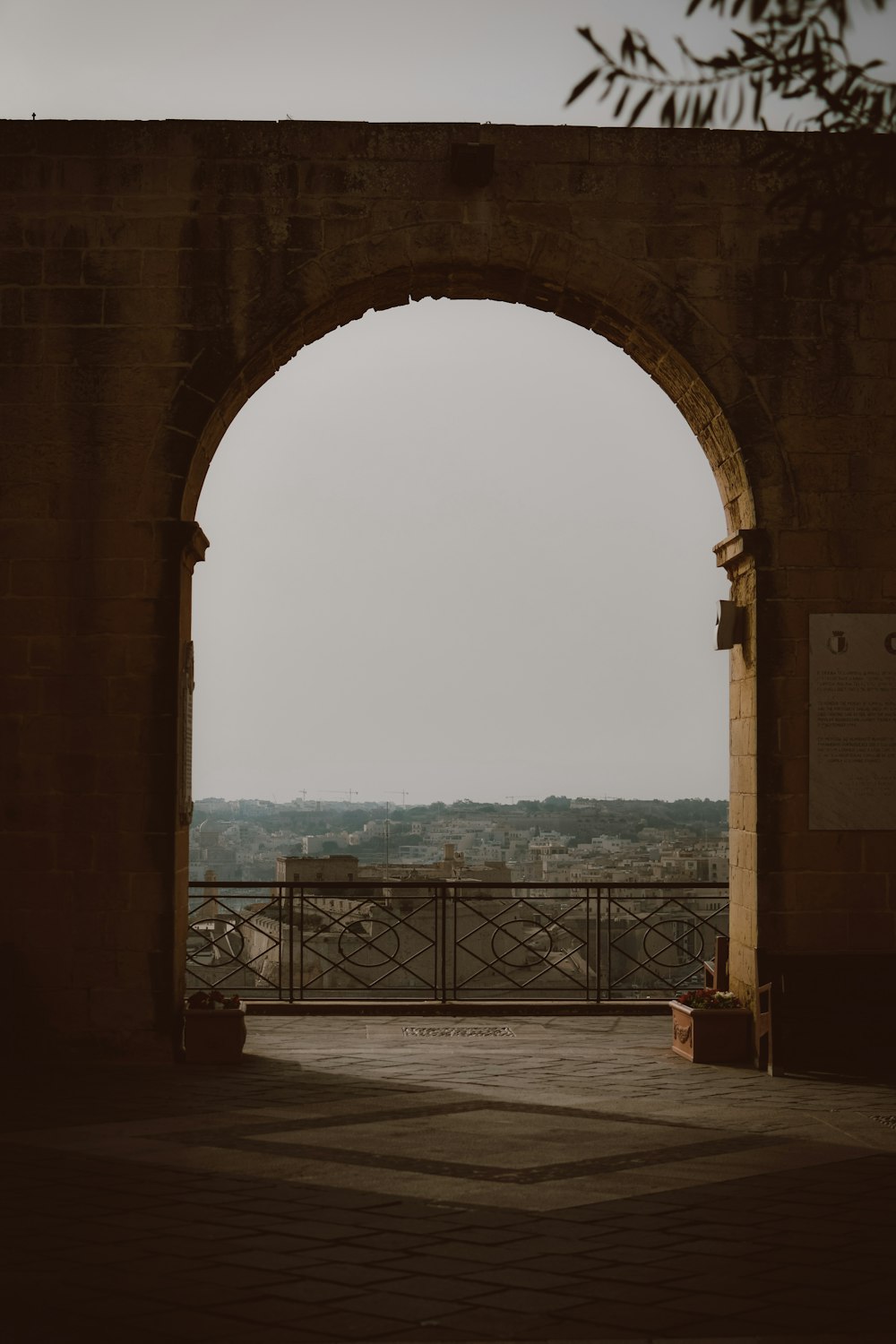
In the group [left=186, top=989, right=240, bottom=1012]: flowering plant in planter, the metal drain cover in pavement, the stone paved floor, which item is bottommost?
the metal drain cover in pavement

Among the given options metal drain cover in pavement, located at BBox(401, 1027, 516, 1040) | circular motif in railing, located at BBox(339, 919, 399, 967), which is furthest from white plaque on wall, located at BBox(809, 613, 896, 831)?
Answer: circular motif in railing, located at BBox(339, 919, 399, 967)

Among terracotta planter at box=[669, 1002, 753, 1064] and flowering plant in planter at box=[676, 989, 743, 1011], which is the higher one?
flowering plant in planter at box=[676, 989, 743, 1011]

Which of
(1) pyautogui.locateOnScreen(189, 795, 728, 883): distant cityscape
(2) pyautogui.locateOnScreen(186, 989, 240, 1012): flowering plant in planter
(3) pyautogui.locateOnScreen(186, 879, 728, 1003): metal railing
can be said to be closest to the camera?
(2) pyautogui.locateOnScreen(186, 989, 240, 1012): flowering plant in planter

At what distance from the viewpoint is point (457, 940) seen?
37.0 ft

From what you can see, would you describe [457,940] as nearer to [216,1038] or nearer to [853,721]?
[216,1038]

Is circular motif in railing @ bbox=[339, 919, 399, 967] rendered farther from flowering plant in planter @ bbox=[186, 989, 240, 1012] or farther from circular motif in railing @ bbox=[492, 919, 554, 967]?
flowering plant in planter @ bbox=[186, 989, 240, 1012]

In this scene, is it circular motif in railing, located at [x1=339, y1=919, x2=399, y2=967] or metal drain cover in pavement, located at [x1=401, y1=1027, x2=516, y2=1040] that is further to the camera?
circular motif in railing, located at [x1=339, y1=919, x2=399, y2=967]

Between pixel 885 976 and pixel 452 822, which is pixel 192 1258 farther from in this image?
pixel 452 822

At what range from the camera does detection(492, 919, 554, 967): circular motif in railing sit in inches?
453

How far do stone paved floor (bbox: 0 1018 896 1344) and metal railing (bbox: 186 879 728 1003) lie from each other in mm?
2574

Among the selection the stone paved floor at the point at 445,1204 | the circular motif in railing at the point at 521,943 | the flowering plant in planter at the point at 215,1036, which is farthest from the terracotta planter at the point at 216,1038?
the circular motif in railing at the point at 521,943

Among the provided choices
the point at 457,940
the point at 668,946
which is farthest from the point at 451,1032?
the point at 668,946

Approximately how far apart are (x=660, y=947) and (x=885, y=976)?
10.4 feet

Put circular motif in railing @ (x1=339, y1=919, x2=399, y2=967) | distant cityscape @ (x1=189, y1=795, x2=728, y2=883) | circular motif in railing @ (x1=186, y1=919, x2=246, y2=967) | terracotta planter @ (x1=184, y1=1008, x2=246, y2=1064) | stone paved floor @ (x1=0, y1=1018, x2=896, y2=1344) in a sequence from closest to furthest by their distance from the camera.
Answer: stone paved floor @ (x1=0, y1=1018, x2=896, y2=1344), terracotta planter @ (x1=184, y1=1008, x2=246, y2=1064), circular motif in railing @ (x1=186, y1=919, x2=246, y2=967), circular motif in railing @ (x1=339, y1=919, x2=399, y2=967), distant cityscape @ (x1=189, y1=795, x2=728, y2=883)
